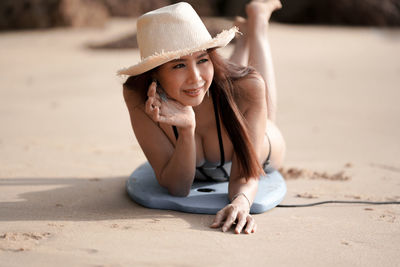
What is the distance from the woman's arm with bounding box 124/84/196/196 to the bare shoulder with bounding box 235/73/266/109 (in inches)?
14.9

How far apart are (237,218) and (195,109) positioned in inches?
30.4

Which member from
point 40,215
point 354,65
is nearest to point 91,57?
point 354,65

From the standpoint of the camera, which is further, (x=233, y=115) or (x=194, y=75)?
(x=233, y=115)

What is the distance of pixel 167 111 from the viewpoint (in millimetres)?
2697

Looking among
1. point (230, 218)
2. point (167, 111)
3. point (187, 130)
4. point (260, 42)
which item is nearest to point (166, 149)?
point (187, 130)

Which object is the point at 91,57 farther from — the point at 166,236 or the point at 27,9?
the point at 166,236

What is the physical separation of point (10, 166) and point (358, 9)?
12.8 meters

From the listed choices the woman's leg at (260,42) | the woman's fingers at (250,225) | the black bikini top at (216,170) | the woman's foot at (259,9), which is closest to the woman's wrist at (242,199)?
the woman's fingers at (250,225)

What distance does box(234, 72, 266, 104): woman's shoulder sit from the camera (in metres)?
2.93

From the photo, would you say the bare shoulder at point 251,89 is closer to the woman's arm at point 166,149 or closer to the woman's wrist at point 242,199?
the woman's arm at point 166,149

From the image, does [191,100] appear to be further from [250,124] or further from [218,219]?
[218,219]

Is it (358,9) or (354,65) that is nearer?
(354,65)

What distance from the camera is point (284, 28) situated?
1338 cm

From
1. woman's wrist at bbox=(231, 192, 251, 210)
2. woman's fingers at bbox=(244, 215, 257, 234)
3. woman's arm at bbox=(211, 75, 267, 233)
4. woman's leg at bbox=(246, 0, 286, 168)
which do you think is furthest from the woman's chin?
woman's leg at bbox=(246, 0, 286, 168)
